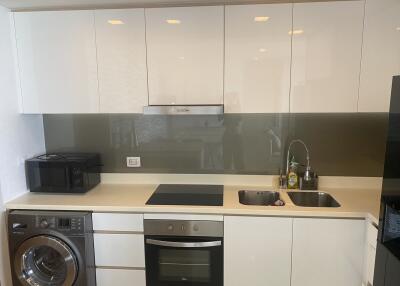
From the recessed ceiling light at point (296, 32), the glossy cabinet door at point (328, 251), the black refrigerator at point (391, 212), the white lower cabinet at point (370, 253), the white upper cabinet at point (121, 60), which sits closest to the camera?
the black refrigerator at point (391, 212)

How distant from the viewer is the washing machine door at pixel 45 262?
2.03 metres

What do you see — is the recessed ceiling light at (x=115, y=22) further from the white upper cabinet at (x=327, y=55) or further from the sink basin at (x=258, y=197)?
the sink basin at (x=258, y=197)

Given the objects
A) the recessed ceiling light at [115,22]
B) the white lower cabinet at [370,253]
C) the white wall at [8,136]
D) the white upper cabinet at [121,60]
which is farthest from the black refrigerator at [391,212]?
the white wall at [8,136]

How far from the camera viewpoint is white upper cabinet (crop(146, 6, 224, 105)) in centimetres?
207

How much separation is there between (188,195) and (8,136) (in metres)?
1.38

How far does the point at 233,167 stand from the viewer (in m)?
2.51

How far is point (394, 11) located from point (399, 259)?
153cm

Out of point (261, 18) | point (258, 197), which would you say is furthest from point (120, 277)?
point (261, 18)

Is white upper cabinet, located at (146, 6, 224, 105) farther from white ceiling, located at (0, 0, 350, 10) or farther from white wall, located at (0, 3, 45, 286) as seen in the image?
white wall, located at (0, 3, 45, 286)

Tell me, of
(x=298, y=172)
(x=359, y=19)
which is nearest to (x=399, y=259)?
(x=298, y=172)

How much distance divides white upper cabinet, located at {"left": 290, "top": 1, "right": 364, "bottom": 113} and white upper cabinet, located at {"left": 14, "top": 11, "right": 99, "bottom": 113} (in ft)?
4.80

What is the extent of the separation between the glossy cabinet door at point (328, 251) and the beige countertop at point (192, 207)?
7 centimetres

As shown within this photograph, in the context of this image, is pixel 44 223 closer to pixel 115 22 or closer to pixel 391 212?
pixel 115 22

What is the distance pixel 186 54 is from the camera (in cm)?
211
